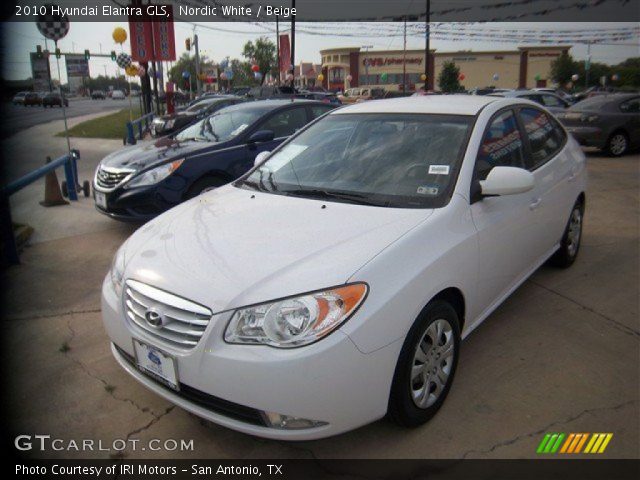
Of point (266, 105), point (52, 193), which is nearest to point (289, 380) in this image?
point (266, 105)

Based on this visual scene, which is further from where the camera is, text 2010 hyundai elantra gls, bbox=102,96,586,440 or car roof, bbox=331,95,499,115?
car roof, bbox=331,95,499,115

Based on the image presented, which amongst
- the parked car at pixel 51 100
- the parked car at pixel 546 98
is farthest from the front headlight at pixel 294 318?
the parked car at pixel 51 100

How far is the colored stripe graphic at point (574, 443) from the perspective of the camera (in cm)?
252

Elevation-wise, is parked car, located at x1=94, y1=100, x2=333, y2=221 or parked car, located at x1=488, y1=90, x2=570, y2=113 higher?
parked car, located at x1=488, y1=90, x2=570, y2=113

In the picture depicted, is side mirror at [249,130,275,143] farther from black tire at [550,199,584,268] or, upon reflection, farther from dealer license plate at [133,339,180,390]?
dealer license plate at [133,339,180,390]

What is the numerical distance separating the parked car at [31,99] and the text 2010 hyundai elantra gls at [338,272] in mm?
45728

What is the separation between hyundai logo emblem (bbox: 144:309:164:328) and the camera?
2.31m

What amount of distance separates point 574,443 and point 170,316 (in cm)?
210

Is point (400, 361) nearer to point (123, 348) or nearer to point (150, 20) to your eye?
point (123, 348)

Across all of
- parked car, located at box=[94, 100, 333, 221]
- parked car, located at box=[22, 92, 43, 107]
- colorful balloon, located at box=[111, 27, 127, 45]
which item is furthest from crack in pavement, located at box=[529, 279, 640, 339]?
parked car, located at box=[22, 92, 43, 107]

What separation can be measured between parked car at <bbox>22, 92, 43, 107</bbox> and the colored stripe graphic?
47.2 metres

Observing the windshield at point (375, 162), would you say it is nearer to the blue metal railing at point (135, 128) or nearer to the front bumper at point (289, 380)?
the front bumper at point (289, 380)

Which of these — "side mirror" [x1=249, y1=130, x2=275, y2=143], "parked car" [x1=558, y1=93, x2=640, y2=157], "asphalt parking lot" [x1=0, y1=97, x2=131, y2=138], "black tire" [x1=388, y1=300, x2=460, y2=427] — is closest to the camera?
"black tire" [x1=388, y1=300, x2=460, y2=427]

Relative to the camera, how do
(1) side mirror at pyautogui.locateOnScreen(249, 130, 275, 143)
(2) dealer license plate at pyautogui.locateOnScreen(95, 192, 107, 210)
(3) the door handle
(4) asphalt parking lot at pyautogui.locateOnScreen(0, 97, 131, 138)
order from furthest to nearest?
(1) side mirror at pyautogui.locateOnScreen(249, 130, 275, 143) → (2) dealer license plate at pyautogui.locateOnScreen(95, 192, 107, 210) → (4) asphalt parking lot at pyautogui.locateOnScreen(0, 97, 131, 138) → (3) the door handle
